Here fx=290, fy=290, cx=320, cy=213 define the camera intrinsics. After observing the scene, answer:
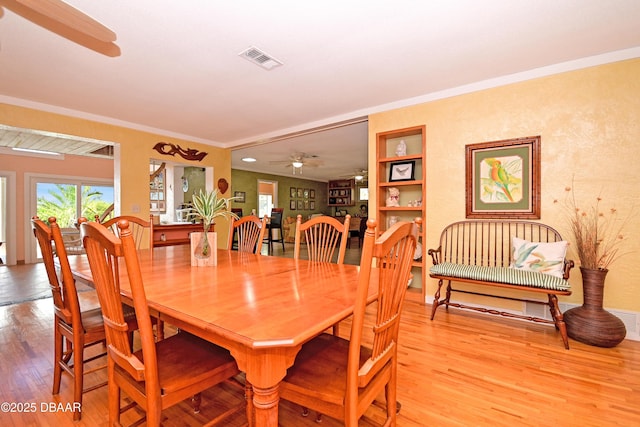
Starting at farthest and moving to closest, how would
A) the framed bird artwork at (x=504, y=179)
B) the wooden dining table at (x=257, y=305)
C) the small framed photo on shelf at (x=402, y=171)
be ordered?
the small framed photo on shelf at (x=402, y=171)
the framed bird artwork at (x=504, y=179)
the wooden dining table at (x=257, y=305)

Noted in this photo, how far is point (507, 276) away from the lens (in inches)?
96.9

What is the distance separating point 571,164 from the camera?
2631mm

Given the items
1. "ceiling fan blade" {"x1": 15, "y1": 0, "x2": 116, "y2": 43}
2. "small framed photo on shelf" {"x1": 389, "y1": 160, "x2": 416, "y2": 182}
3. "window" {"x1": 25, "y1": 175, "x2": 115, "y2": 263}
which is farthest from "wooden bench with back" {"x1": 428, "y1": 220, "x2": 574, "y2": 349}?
"window" {"x1": 25, "y1": 175, "x2": 115, "y2": 263}

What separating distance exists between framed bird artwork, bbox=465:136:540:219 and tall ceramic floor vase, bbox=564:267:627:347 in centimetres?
70

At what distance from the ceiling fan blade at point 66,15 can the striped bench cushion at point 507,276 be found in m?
3.11

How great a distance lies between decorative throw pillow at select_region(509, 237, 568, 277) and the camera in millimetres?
2488

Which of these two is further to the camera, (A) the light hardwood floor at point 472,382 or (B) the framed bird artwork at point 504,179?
(B) the framed bird artwork at point 504,179

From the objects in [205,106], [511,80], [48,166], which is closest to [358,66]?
[511,80]

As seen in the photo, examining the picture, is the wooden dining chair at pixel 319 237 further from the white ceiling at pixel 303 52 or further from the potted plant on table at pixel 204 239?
the white ceiling at pixel 303 52

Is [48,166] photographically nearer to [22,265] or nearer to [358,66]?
[22,265]

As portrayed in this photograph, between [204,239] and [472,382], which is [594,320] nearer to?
[472,382]

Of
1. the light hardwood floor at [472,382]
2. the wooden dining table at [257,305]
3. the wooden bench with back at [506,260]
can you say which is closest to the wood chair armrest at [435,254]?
the wooden bench with back at [506,260]

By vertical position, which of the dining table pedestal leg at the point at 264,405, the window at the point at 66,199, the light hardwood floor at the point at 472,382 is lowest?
the light hardwood floor at the point at 472,382

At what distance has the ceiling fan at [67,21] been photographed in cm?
140
